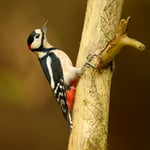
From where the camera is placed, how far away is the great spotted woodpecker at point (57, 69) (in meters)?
2.36

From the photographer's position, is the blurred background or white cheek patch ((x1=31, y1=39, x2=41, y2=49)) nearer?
white cheek patch ((x1=31, y1=39, x2=41, y2=49))

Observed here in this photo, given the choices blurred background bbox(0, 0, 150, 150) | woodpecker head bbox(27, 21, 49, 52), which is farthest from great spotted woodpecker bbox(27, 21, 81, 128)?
blurred background bbox(0, 0, 150, 150)

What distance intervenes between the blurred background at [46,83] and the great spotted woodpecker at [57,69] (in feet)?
4.04

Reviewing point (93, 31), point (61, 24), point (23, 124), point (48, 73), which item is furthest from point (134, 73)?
point (93, 31)

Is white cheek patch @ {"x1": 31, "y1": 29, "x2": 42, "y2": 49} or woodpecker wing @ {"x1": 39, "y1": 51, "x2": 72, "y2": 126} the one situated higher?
white cheek patch @ {"x1": 31, "y1": 29, "x2": 42, "y2": 49}

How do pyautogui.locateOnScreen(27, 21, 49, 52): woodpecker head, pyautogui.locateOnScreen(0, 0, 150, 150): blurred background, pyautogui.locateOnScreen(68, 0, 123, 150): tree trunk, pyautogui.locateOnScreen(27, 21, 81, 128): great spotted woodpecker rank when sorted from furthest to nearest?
pyautogui.locateOnScreen(0, 0, 150, 150): blurred background → pyautogui.locateOnScreen(27, 21, 49, 52): woodpecker head → pyautogui.locateOnScreen(27, 21, 81, 128): great spotted woodpecker → pyautogui.locateOnScreen(68, 0, 123, 150): tree trunk

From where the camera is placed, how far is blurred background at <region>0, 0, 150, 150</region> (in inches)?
155

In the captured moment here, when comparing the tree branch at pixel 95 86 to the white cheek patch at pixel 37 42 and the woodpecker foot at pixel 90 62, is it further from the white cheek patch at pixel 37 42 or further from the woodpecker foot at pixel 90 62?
the white cheek patch at pixel 37 42

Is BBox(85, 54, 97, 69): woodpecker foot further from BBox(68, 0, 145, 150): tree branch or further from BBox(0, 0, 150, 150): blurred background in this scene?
BBox(0, 0, 150, 150): blurred background

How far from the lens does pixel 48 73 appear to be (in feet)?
8.48

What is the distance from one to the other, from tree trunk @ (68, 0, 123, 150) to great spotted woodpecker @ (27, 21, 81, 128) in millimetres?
123

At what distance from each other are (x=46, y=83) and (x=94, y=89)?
1891 mm

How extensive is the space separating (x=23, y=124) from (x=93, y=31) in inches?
79.9

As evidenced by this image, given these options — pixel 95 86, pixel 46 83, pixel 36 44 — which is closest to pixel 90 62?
pixel 95 86
